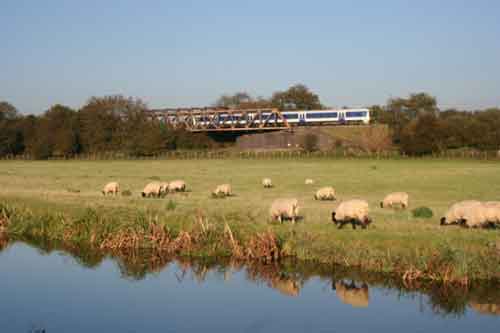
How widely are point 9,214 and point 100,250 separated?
23.4ft

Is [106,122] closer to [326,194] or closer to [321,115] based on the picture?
[321,115]

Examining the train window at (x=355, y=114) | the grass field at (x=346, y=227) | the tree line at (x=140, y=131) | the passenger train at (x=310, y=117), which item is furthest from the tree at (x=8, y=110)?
the grass field at (x=346, y=227)

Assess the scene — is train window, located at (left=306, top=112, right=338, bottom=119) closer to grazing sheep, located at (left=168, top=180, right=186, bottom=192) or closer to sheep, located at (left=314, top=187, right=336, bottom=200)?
grazing sheep, located at (left=168, top=180, right=186, bottom=192)

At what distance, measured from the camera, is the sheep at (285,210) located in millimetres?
22484

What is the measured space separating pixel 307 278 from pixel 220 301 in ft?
10.4

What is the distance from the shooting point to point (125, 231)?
23.0m

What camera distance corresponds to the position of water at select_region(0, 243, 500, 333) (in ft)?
49.3

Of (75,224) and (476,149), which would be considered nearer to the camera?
(75,224)

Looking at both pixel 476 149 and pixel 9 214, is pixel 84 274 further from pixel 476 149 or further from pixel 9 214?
pixel 476 149

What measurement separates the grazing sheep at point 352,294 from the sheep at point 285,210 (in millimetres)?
4755

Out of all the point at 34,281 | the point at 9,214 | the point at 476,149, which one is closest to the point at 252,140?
the point at 476,149

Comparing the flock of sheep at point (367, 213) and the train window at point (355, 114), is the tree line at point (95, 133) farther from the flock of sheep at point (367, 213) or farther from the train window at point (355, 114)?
the flock of sheep at point (367, 213)

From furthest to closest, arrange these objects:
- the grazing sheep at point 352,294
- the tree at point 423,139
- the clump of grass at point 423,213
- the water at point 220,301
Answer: the tree at point 423,139
the clump of grass at point 423,213
the grazing sheep at point 352,294
the water at point 220,301

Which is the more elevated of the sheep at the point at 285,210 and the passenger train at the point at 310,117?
the passenger train at the point at 310,117
